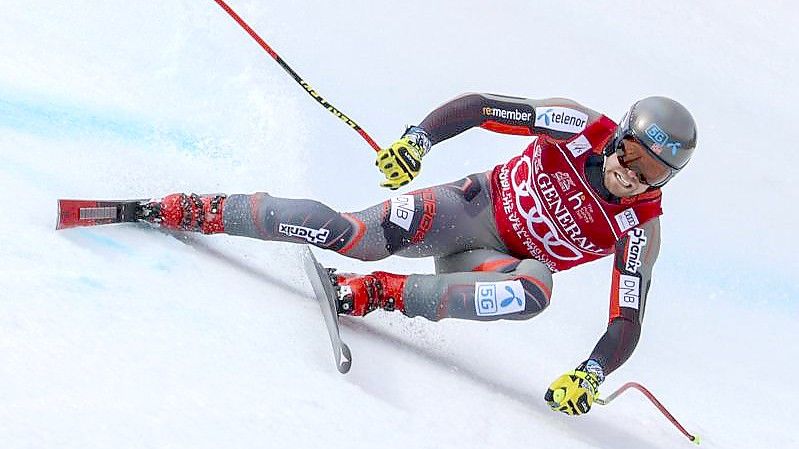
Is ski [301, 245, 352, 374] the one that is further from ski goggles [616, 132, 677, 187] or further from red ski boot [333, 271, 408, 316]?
ski goggles [616, 132, 677, 187]

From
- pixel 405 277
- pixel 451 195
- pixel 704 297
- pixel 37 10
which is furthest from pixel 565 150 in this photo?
pixel 37 10

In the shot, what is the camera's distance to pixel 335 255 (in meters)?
3.70

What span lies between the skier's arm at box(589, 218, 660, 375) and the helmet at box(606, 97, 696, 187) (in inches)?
9.2

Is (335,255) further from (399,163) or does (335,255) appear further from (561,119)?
(561,119)

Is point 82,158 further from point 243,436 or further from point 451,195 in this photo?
point 243,436

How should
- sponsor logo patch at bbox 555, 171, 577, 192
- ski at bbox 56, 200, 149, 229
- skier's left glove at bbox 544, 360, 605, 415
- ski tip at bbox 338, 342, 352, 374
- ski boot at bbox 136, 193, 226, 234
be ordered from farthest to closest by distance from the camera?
sponsor logo patch at bbox 555, 171, 577, 192 < ski boot at bbox 136, 193, 226, 234 < skier's left glove at bbox 544, 360, 605, 415 < ski at bbox 56, 200, 149, 229 < ski tip at bbox 338, 342, 352, 374

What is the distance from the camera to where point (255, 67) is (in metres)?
5.53

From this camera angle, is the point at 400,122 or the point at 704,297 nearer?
the point at 704,297

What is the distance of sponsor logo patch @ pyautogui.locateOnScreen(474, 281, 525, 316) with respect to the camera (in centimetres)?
268

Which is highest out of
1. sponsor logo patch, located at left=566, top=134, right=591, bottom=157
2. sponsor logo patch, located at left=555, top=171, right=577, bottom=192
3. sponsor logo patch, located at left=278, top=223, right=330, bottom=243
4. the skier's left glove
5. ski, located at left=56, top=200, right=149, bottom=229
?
sponsor logo patch, located at left=566, top=134, right=591, bottom=157

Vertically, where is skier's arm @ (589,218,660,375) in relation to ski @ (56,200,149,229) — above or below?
below

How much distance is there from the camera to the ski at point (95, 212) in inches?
98.0

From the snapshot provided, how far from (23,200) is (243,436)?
1203 mm

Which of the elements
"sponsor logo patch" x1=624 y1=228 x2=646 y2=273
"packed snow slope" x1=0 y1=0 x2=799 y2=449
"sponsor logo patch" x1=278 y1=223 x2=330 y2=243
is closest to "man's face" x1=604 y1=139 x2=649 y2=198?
"sponsor logo patch" x1=624 y1=228 x2=646 y2=273
